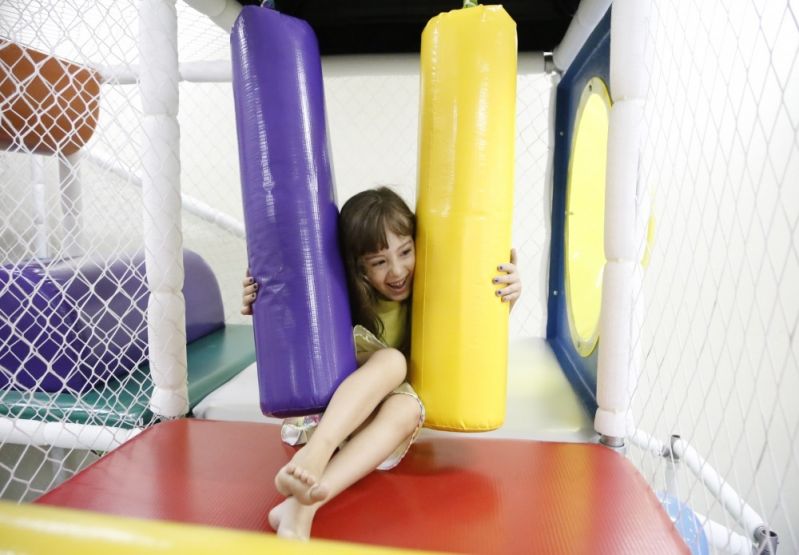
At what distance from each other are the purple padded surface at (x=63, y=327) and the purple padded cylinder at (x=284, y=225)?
0.56 metres

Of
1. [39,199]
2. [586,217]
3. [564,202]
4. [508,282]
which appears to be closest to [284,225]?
[508,282]

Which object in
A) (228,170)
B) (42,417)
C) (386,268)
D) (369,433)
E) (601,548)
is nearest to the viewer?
(601,548)

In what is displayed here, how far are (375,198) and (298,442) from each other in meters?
0.51

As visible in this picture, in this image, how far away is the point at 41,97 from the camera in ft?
4.77

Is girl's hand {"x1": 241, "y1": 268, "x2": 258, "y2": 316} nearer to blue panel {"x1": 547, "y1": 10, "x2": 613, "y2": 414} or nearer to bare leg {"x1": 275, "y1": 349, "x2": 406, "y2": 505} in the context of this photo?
bare leg {"x1": 275, "y1": 349, "x2": 406, "y2": 505}

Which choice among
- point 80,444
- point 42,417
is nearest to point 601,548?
point 80,444

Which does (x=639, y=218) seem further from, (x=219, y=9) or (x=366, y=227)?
(x=219, y=9)

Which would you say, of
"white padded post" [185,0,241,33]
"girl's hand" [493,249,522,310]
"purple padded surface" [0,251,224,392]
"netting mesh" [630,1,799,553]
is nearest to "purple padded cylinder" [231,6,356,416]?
"girl's hand" [493,249,522,310]

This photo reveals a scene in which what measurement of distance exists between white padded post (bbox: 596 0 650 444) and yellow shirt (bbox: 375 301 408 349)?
1.31 feet

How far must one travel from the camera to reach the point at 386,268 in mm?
972

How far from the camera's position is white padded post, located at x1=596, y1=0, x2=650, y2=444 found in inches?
36.8

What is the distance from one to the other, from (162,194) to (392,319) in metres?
0.57

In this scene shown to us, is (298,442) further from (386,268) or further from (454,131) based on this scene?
(454,131)

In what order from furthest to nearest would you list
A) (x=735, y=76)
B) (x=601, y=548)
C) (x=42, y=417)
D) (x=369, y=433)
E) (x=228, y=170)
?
1. (x=228, y=170)
2. (x=735, y=76)
3. (x=42, y=417)
4. (x=369, y=433)
5. (x=601, y=548)
